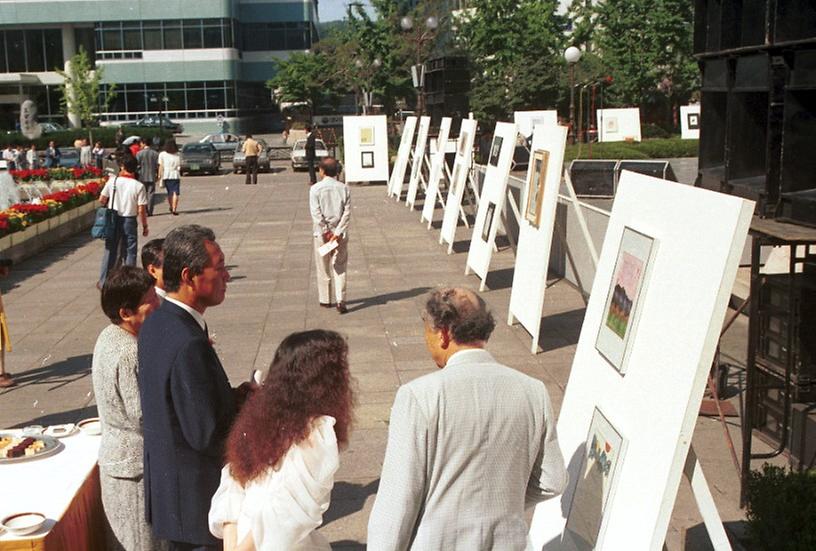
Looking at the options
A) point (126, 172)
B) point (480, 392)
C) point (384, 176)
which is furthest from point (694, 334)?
point (384, 176)

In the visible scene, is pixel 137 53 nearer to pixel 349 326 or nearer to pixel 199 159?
pixel 199 159

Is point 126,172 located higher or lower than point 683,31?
lower

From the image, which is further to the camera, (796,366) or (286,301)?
(286,301)

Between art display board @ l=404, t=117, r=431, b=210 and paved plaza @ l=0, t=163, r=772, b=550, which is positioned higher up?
art display board @ l=404, t=117, r=431, b=210

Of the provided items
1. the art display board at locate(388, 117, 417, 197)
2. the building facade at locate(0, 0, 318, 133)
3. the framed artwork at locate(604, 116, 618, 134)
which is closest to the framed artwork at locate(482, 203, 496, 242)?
the art display board at locate(388, 117, 417, 197)

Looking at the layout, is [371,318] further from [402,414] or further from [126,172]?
[402,414]

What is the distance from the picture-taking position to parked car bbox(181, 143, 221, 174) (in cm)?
4119

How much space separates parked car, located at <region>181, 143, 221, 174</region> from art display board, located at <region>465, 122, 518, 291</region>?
27.6m

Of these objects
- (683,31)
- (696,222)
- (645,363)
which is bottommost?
(645,363)

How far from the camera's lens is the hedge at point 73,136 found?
215 feet

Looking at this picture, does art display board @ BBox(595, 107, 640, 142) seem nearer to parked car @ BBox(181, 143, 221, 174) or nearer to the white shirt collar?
parked car @ BBox(181, 143, 221, 174)

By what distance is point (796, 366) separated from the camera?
693cm

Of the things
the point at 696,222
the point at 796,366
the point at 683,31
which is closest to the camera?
the point at 696,222

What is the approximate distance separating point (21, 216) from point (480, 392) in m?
17.7
